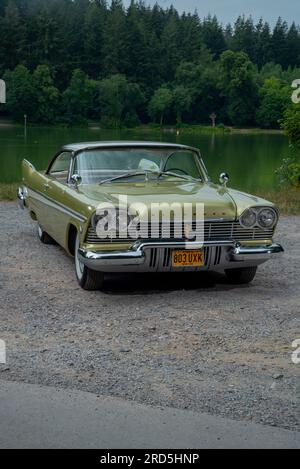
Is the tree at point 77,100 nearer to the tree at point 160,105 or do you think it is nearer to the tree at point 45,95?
the tree at point 45,95

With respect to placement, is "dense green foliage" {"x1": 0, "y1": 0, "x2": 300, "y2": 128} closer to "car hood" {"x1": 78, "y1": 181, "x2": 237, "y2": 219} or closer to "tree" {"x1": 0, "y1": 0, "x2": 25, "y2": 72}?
"tree" {"x1": 0, "y1": 0, "x2": 25, "y2": 72}

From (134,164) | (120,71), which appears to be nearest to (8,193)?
(134,164)

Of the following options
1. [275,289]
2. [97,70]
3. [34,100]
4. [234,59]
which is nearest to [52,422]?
[275,289]

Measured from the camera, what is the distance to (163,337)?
4797mm

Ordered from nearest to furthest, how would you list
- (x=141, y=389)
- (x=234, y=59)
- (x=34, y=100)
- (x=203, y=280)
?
(x=141, y=389)
(x=203, y=280)
(x=34, y=100)
(x=234, y=59)

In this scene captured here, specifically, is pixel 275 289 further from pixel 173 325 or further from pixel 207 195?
pixel 173 325

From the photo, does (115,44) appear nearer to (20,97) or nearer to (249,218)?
(20,97)

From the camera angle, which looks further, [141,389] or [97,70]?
[97,70]

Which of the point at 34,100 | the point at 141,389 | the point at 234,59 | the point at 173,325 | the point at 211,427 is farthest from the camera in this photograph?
the point at 234,59

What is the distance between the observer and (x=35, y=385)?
3.83m

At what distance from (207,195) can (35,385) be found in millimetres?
3040

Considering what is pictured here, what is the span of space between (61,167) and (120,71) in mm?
111702

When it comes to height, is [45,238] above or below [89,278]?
below

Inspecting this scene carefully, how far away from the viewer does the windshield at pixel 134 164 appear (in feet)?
22.9
